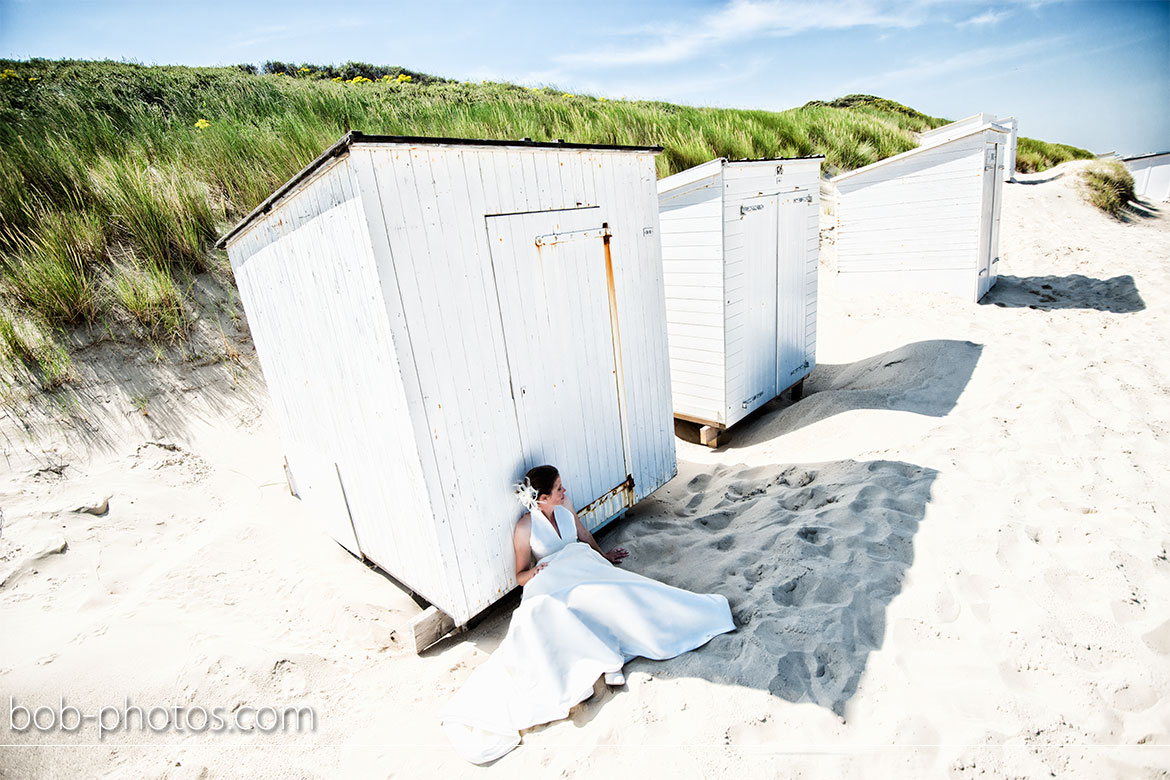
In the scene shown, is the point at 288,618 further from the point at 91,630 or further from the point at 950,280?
the point at 950,280

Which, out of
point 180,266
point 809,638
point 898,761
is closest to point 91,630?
point 809,638

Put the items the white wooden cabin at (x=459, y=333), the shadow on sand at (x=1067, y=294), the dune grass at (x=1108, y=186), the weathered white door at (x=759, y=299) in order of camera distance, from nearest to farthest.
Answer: the white wooden cabin at (x=459, y=333), the weathered white door at (x=759, y=299), the shadow on sand at (x=1067, y=294), the dune grass at (x=1108, y=186)

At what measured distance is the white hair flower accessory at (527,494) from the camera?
10.3 ft

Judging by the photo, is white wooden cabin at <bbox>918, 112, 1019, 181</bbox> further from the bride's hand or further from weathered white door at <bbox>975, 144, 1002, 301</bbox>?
the bride's hand

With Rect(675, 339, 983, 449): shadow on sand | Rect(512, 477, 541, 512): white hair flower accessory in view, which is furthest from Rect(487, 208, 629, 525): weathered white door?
Rect(675, 339, 983, 449): shadow on sand

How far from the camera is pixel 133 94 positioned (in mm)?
9953

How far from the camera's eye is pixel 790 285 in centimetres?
590

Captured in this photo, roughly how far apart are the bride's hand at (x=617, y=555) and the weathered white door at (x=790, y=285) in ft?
10.8

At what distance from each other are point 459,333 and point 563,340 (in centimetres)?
77

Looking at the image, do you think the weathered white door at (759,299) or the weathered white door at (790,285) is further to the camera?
the weathered white door at (790,285)

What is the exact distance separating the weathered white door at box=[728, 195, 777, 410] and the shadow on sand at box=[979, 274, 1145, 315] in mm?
4674

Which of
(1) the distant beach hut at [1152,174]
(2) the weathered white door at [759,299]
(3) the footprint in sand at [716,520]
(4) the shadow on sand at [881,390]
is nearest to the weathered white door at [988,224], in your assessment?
(4) the shadow on sand at [881,390]

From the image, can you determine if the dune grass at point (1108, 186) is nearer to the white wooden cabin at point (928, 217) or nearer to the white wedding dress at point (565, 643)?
the white wooden cabin at point (928, 217)

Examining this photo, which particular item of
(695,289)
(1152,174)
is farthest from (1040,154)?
(695,289)
